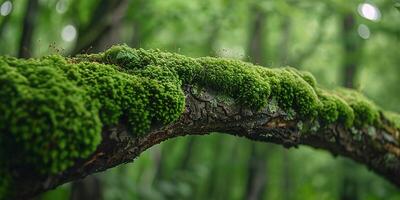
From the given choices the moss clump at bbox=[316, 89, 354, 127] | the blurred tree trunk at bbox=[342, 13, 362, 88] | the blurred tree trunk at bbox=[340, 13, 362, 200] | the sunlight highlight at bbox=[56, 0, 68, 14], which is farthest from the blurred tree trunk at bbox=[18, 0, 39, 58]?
the blurred tree trunk at bbox=[342, 13, 362, 88]

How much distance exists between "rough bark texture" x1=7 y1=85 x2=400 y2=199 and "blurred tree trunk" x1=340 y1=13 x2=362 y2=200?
501cm

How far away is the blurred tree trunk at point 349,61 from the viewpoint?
8.75 meters

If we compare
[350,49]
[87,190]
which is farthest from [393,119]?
[350,49]

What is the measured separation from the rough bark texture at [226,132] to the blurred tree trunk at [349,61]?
501cm

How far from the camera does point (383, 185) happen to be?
27.5 ft

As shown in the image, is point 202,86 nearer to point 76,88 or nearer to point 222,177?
Result: point 76,88

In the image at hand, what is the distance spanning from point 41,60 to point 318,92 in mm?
2031

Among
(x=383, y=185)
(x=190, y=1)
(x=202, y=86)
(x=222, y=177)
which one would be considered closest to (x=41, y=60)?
(x=202, y=86)

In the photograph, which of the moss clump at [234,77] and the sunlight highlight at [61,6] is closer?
the moss clump at [234,77]

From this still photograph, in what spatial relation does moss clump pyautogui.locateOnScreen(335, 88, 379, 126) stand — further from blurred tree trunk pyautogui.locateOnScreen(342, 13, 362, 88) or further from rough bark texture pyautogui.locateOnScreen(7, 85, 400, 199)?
blurred tree trunk pyautogui.locateOnScreen(342, 13, 362, 88)

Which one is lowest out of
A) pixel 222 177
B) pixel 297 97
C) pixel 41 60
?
pixel 222 177

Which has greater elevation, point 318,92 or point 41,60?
point 318,92

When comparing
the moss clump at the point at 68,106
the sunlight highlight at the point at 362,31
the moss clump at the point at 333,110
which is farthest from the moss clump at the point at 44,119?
the sunlight highlight at the point at 362,31

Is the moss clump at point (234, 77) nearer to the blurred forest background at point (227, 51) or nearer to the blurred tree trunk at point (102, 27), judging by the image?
the blurred forest background at point (227, 51)
